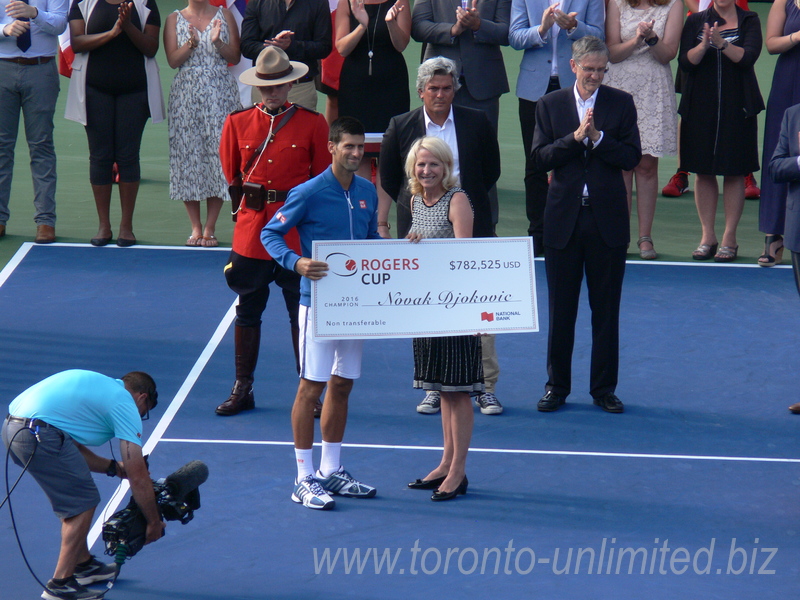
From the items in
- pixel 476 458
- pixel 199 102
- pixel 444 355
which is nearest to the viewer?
pixel 444 355

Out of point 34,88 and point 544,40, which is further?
point 34,88

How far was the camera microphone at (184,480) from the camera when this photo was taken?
535 cm

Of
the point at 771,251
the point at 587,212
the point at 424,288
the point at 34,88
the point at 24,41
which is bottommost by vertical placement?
the point at 771,251

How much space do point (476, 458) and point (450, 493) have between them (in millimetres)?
627

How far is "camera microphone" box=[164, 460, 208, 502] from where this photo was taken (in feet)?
17.6

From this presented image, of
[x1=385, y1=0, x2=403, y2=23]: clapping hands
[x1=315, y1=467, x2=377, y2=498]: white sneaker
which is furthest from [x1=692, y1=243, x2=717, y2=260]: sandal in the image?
[x1=315, y1=467, x2=377, y2=498]: white sneaker

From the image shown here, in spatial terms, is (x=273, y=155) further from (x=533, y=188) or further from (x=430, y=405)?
(x=533, y=188)

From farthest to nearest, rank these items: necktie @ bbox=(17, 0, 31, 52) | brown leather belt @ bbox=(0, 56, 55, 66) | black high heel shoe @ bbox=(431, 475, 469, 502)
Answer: brown leather belt @ bbox=(0, 56, 55, 66), necktie @ bbox=(17, 0, 31, 52), black high heel shoe @ bbox=(431, 475, 469, 502)

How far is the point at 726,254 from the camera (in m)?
10.8

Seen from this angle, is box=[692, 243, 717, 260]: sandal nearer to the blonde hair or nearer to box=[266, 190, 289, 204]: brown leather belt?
box=[266, 190, 289, 204]: brown leather belt

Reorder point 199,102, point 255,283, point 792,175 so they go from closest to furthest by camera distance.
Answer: point 255,283 → point 792,175 → point 199,102

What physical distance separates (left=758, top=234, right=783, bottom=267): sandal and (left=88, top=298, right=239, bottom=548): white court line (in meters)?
4.89

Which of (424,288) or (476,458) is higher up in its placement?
(424,288)

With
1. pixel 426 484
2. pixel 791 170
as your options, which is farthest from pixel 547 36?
pixel 426 484
